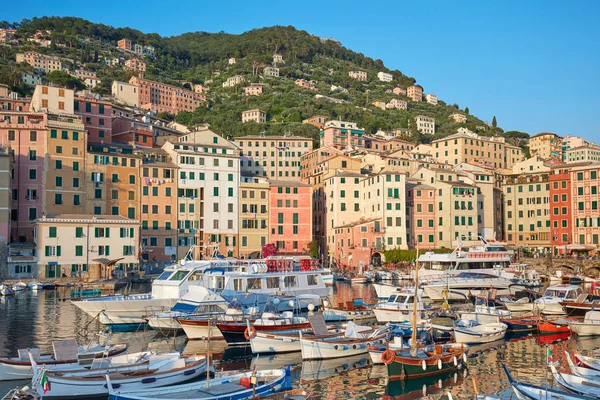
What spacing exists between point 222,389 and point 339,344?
9.24 meters

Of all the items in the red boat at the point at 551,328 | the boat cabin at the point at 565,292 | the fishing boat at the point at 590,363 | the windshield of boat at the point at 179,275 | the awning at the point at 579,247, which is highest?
the awning at the point at 579,247

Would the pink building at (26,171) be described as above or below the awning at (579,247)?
above

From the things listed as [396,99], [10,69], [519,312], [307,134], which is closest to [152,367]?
[519,312]

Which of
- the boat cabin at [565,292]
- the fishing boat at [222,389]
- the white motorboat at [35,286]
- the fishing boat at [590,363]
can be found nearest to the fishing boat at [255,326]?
the fishing boat at [222,389]

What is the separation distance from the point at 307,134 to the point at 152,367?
118 m

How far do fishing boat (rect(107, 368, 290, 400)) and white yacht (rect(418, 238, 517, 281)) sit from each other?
37.1 m

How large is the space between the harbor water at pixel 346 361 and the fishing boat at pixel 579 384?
1233 mm

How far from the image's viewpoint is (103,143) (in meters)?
82.1

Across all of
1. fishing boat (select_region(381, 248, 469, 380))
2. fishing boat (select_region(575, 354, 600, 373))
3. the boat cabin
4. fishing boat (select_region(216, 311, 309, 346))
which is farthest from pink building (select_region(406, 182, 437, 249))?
fishing boat (select_region(575, 354, 600, 373))

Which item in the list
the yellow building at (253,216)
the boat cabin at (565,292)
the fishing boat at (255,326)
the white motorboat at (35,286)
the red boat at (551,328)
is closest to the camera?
the fishing boat at (255,326)

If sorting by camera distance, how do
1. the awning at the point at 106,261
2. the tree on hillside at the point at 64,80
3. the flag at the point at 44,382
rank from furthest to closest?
the tree on hillside at the point at 64,80
the awning at the point at 106,261
the flag at the point at 44,382

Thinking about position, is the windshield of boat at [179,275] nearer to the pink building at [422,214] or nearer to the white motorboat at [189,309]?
the white motorboat at [189,309]

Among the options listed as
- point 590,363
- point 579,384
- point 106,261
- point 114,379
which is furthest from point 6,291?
point 579,384

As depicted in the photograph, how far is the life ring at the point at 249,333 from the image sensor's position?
28.5 meters
